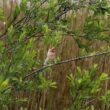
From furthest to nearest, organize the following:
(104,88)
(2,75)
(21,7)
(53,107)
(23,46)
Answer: (104,88)
(53,107)
(21,7)
(23,46)
(2,75)

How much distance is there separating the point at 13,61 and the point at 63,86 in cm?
148

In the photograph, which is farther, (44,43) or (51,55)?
(51,55)

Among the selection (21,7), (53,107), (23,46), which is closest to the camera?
(23,46)

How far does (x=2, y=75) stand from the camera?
164cm

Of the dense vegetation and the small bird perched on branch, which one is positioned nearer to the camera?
the dense vegetation

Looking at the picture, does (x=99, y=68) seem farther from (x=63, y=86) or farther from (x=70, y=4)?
(x=70, y=4)

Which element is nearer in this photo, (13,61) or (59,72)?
(13,61)

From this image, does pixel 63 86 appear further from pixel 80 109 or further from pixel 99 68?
pixel 80 109

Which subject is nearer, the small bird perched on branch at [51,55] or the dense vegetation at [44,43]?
the dense vegetation at [44,43]

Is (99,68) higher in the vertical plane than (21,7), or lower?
lower

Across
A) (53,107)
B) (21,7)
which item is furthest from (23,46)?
(53,107)

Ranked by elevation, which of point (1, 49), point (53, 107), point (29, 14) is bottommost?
point (53, 107)

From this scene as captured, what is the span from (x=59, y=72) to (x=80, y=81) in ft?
4.56

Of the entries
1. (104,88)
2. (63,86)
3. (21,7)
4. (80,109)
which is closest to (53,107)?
(63,86)
